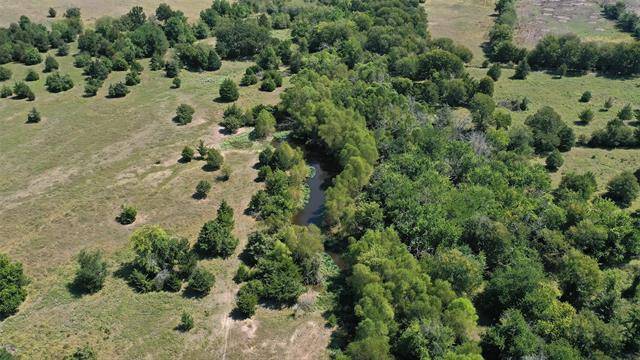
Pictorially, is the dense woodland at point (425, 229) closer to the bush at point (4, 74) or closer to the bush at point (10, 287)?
the bush at point (10, 287)

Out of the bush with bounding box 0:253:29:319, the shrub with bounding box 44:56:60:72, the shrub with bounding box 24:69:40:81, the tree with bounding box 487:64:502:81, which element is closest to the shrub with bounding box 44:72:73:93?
the shrub with bounding box 24:69:40:81

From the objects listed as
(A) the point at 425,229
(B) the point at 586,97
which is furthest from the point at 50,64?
(B) the point at 586,97

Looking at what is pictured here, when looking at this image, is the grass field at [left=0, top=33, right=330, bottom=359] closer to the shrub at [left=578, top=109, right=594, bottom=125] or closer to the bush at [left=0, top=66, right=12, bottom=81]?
the bush at [left=0, top=66, right=12, bottom=81]

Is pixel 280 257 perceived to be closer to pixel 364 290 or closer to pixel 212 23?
pixel 364 290

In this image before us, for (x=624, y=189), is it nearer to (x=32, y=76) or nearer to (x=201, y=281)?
(x=201, y=281)

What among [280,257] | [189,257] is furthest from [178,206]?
[280,257]

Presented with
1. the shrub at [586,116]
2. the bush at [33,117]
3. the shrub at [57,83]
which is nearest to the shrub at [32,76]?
the shrub at [57,83]

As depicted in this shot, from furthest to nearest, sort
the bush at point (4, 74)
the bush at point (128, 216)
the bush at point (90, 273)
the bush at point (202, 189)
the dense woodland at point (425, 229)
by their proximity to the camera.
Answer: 1. the bush at point (4, 74)
2. the bush at point (202, 189)
3. the bush at point (128, 216)
4. the bush at point (90, 273)
5. the dense woodland at point (425, 229)
